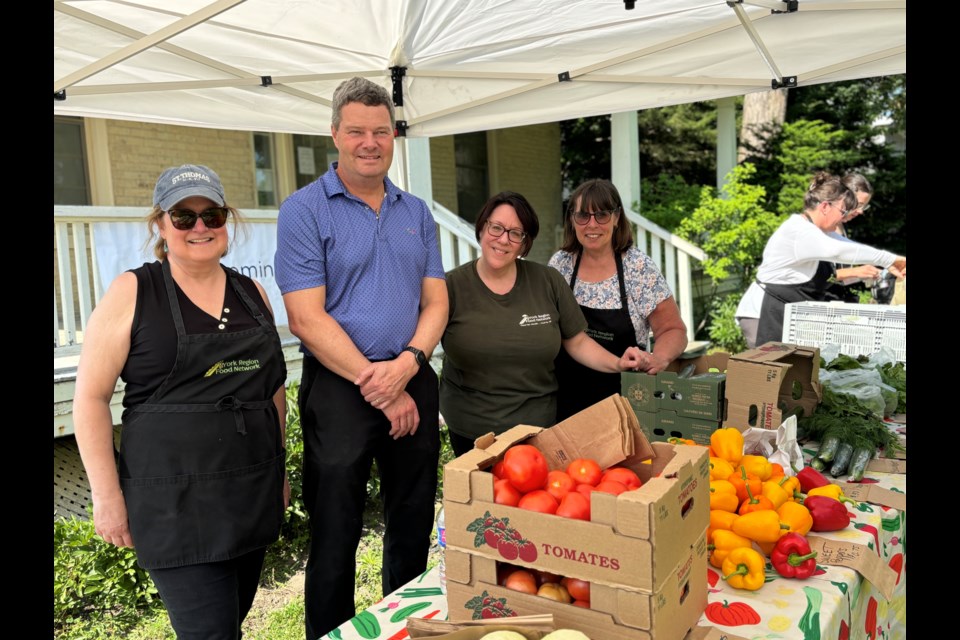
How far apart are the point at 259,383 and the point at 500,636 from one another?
116 cm

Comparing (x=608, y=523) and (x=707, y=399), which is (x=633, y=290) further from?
(x=608, y=523)

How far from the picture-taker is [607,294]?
3592 millimetres

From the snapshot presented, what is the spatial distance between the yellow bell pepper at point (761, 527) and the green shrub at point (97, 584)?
330cm

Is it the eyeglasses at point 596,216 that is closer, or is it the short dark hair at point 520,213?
the short dark hair at point 520,213

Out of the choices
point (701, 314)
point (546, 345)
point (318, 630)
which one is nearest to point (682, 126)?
point (701, 314)

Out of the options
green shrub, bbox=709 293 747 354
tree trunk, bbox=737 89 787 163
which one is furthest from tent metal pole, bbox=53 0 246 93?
tree trunk, bbox=737 89 787 163

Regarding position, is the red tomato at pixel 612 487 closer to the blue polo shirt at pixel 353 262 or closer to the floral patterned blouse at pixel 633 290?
the blue polo shirt at pixel 353 262

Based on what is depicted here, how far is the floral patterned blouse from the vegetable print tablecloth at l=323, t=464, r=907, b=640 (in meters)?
1.51

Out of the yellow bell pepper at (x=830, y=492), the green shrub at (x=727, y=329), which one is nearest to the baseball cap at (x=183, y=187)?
the yellow bell pepper at (x=830, y=492)

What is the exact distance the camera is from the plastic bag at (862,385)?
Answer: 3.42 m

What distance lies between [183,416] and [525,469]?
3.33 ft

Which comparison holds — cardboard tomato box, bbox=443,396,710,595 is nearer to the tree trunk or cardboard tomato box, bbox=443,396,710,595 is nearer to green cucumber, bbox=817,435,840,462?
green cucumber, bbox=817,435,840,462

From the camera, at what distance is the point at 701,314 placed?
11969mm
